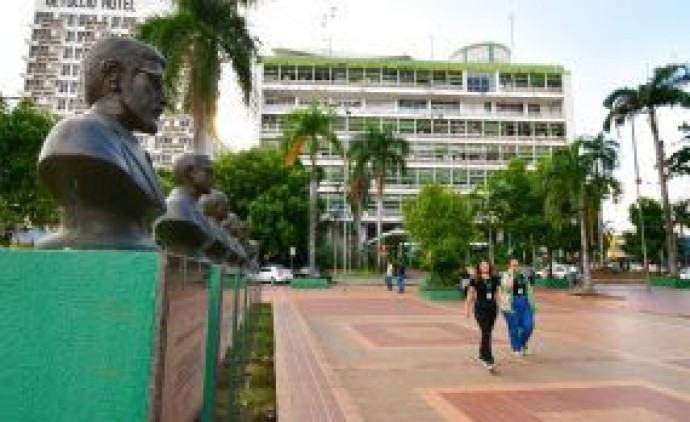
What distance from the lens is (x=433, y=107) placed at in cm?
6494

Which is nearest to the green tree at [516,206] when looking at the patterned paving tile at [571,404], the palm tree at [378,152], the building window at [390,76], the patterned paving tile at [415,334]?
the palm tree at [378,152]

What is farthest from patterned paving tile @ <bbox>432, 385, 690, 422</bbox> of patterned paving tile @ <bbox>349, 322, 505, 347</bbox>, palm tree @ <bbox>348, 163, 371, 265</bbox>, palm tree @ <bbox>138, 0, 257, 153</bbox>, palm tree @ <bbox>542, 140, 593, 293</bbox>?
palm tree @ <bbox>348, 163, 371, 265</bbox>

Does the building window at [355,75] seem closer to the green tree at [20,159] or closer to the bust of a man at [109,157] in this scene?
the green tree at [20,159]

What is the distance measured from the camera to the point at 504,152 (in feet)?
212

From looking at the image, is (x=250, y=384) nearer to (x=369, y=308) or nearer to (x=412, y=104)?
(x=369, y=308)

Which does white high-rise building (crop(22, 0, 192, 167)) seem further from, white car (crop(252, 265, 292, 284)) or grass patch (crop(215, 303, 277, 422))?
grass patch (crop(215, 303, 277, 422))

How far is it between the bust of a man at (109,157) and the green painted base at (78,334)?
1.29m

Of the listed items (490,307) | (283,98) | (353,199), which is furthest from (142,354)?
(283,98)

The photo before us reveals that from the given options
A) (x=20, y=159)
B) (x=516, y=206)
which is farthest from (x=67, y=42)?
(x=516, y=206)

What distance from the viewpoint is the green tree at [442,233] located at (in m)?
24.2

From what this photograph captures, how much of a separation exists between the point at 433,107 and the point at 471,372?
58739mm

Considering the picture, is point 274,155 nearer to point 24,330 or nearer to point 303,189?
point 303,189

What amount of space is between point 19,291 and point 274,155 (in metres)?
42.2

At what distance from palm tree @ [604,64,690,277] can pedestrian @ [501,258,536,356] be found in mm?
26304
